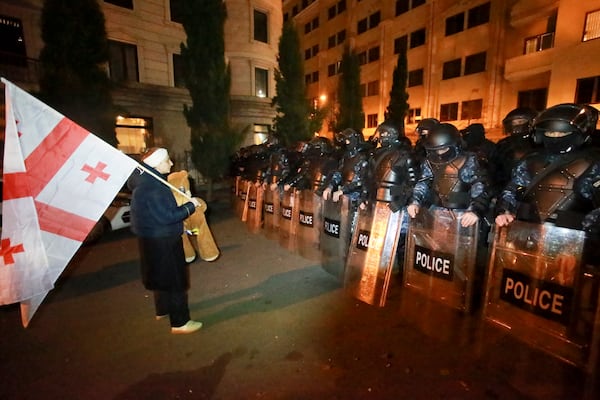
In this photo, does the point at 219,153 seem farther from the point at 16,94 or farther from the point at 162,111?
the point at 16,94

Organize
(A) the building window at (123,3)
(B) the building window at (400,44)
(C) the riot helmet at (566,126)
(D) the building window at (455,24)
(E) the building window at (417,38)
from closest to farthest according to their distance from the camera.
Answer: (C) the riot helmet at (566,126), (A) the building window at (123,3), (D) the building window at (455,24), (E) the building window at (417,38), (B) the building window at (400,44)

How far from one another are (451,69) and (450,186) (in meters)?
21.4

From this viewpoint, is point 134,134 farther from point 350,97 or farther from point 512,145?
point 512,145

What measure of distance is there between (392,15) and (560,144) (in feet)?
A: 88.5

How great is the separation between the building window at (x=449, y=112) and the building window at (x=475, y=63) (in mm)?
2200

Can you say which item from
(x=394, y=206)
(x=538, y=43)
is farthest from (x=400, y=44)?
(x=394, y=206)

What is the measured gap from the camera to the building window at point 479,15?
18.7 m

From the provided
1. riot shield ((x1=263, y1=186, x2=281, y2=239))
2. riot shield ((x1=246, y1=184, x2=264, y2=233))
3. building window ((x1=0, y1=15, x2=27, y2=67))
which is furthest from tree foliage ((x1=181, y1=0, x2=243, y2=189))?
building window ((x1=0, y1=15, x2=27, y2=67))

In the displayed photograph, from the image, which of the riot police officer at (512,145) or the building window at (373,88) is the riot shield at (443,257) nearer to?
the riot police officer at (512,145)

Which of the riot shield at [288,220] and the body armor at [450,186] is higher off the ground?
the body armor at [450,186]

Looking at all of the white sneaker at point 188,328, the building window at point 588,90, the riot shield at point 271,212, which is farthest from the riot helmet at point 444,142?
the building window at point 588,90

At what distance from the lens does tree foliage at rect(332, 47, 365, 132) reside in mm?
22125

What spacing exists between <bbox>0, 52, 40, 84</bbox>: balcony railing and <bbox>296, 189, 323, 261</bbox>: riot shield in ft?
40.2

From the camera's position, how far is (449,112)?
849 inches
